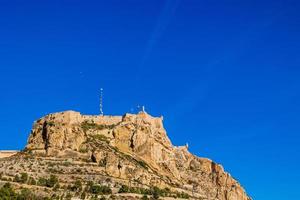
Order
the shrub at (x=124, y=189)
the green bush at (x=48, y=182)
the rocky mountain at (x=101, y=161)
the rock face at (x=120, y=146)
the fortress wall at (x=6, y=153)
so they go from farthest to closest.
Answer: the fortress wall at (x=6, y=153) → the rock face at (x=120, y=146) → the shrub at (x=124, y=189) → the rocky mountain at (x=101, y=161) → the green bush at (x=48, y=182)

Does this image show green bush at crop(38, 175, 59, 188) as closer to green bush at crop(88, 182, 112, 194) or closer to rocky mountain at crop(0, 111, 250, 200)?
rocky mountain at crop(0, 111, 250, 200)

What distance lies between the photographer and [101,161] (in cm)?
16350

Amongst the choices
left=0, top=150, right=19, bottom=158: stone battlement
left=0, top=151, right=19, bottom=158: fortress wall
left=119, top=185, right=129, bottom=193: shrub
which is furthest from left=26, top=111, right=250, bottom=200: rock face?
left=119, top=185, right=129, bottom=193: shrub

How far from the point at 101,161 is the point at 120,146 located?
1556cm

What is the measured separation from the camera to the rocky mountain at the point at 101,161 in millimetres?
152750

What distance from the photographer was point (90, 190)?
15125 cm

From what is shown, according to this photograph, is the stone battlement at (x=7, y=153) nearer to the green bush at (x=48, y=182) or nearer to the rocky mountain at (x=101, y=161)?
the rocky mountain at (x=101, y=161)

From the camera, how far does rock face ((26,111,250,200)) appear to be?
165000 millimetres

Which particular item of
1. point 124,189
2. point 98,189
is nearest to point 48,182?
point 98,189

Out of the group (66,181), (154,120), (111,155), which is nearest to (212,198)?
(154,120)

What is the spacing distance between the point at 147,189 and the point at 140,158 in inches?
683

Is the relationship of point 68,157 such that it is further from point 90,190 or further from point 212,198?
point 212,198

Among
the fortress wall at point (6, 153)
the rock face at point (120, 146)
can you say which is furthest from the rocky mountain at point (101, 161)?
the fortress wall at point (6, 153)

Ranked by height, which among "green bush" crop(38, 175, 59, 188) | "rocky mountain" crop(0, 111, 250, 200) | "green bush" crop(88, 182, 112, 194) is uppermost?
"rocky mountain" crop(0, 111, 250, 200)
